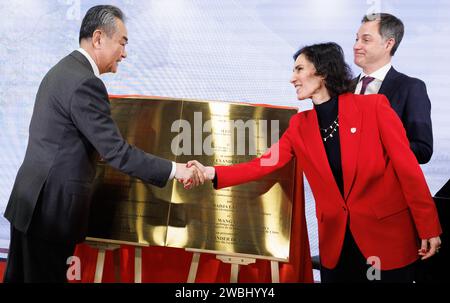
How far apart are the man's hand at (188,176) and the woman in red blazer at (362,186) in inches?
20.9

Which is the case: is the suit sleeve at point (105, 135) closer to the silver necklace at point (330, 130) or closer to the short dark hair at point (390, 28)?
the silver necklace at point (330, 130)

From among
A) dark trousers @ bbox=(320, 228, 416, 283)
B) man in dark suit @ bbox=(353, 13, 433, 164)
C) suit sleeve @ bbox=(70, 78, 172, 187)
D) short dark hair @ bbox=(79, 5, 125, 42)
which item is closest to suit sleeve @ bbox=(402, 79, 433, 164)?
man in dark suit @ bbox=(353, 13, 433, 164)

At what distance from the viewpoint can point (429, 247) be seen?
7.64 ft

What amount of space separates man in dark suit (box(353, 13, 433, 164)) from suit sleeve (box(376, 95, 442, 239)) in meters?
0.37

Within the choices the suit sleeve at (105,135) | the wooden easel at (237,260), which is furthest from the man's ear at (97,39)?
the wooden easel at (237,260)

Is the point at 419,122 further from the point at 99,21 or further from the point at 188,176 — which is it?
the point at 99,21

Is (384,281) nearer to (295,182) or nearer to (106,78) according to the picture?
(295,182)

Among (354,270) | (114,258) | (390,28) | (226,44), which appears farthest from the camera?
(226,44)

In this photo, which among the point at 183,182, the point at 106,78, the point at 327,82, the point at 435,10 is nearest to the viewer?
the point at 327,82

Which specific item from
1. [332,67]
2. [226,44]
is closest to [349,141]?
[332,67]

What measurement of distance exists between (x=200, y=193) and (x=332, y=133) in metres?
0.77

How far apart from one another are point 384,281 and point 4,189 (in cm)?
337

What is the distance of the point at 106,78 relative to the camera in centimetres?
429
